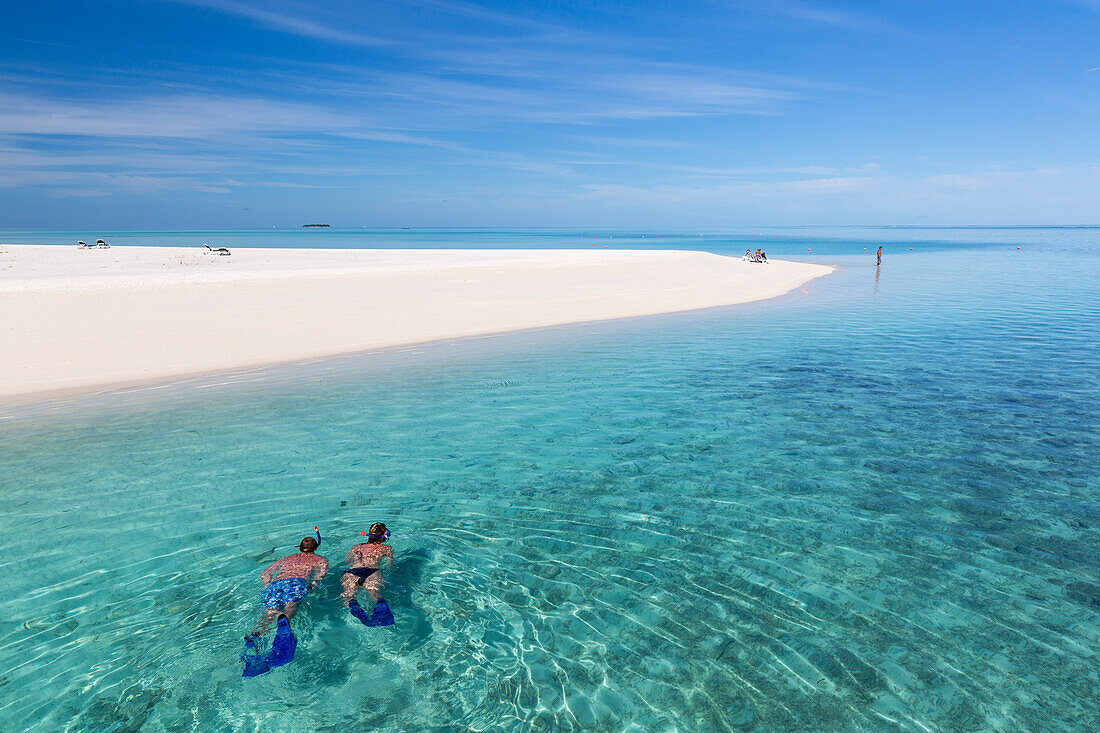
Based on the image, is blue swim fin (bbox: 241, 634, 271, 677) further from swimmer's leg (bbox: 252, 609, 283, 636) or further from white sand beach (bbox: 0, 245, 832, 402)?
white sand beach (bbox: 0, 245, 832, 402)

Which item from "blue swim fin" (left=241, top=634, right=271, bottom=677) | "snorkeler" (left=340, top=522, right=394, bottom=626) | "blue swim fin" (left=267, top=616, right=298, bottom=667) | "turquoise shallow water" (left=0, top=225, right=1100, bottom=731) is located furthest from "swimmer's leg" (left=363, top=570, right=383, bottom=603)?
"blue swim fin" (left=241, top=634, right=271, bottom=677)

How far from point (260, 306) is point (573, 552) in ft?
84.3

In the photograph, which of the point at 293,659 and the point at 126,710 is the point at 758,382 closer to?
the point at 293,659

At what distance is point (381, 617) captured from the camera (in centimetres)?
722

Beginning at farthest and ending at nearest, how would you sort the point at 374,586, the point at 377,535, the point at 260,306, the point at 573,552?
the point at 260,306 < the point at 573,552 < the point at 377,535 < the point at 374,586

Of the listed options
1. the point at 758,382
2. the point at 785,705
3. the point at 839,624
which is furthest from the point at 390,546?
the point at 758,382

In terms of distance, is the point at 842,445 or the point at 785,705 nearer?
the point at 785,705

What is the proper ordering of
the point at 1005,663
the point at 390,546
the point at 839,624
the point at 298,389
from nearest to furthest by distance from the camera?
1. the point at 1005,663
2. the point at 839,624
3. the point at 390,546
4. the point at 298,389

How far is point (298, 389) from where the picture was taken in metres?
17.3

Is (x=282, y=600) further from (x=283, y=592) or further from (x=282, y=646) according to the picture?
(x=282, y=646)

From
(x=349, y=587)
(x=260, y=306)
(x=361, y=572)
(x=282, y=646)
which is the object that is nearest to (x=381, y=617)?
(x=349, y=587)

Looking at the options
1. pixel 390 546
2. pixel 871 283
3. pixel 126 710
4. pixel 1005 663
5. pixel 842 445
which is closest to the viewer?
pixel 126 710

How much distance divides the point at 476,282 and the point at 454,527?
3387cm

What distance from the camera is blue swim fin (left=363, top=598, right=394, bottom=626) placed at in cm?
715
